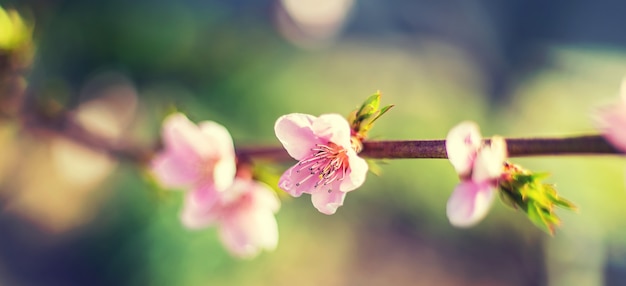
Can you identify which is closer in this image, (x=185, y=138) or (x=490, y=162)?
(x=490, y=162)

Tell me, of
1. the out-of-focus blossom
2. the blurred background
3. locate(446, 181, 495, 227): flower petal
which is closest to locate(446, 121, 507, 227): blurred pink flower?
locate(446, 181, 495, 227): flower petal

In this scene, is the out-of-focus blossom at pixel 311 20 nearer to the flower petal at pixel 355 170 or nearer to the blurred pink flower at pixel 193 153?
the blurred pink flower at pixel 193 153

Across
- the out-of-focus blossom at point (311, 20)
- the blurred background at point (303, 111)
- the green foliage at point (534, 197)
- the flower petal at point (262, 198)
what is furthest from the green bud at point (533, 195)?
the out-of-focus blossom at point (311, 20)

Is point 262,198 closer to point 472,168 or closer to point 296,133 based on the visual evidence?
point 296,133

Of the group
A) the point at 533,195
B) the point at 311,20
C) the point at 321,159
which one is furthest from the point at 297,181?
the point at 311,20

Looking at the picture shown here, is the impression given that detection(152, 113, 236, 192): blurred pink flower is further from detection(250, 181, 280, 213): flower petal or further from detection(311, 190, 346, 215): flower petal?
detection(311, 190, 346, 215): flower petal

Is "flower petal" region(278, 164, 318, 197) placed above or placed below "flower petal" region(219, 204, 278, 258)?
below
